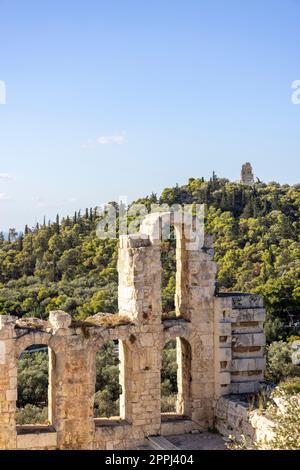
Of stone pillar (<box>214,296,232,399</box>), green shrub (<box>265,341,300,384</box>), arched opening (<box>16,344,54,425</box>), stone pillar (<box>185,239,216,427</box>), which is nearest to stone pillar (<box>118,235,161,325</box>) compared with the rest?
stone pillar (<box>185,239,216,427</box>)

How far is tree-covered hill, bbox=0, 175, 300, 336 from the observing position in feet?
87.7

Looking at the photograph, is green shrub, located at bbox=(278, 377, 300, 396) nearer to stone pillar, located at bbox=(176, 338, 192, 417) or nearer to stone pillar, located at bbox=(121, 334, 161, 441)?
stone pillar, located at bbox=(176, 338, 192, 417)

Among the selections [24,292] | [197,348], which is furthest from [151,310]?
[24,292]

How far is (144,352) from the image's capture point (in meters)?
15.3

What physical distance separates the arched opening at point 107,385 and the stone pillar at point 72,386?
2101mm

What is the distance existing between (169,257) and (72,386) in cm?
1455

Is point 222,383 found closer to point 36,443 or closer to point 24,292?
point 36,443

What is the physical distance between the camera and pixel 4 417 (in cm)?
1409

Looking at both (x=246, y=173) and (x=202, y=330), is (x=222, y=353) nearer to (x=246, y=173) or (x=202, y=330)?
(x=202, y=330)

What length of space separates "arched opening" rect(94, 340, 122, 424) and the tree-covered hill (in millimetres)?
2965

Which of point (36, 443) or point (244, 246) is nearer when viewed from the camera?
point (36, 443)

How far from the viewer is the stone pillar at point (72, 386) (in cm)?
1455

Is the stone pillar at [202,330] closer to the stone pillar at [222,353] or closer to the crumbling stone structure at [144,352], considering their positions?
the crumbling stone structure at [144,352]

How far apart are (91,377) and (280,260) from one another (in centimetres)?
1892
